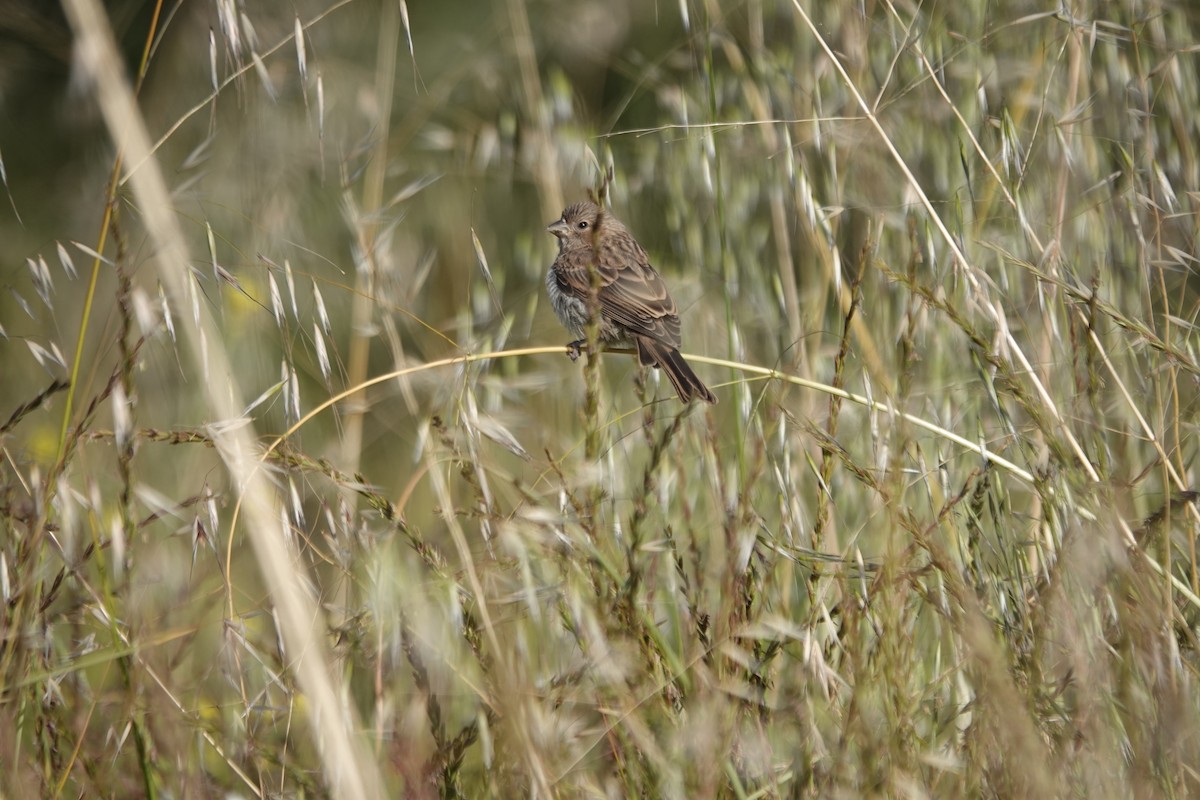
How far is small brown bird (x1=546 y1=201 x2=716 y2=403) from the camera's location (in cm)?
385

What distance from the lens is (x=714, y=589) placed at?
255 centimetres

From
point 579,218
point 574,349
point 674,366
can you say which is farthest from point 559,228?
point 574,349

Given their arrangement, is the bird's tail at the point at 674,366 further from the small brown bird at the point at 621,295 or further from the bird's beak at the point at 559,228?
the bird's beak at the point at 559,228

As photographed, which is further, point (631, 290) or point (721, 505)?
point (631, 290)

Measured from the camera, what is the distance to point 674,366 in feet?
12.0

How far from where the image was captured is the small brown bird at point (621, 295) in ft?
12.6

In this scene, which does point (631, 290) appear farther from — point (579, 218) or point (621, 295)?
point (579, 218)

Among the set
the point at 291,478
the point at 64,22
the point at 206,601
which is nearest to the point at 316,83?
the point at 291,478

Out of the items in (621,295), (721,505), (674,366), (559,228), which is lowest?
(621,295)

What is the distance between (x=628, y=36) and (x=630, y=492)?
4140 millimetres

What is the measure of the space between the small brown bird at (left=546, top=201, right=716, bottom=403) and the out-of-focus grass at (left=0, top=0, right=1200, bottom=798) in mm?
267

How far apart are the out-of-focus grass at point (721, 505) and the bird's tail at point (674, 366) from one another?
12 cm

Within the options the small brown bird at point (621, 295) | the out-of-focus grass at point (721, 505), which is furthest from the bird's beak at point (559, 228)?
the out-of-focus grass at point (721, 505)

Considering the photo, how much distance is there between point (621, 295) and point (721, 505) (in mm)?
2787
